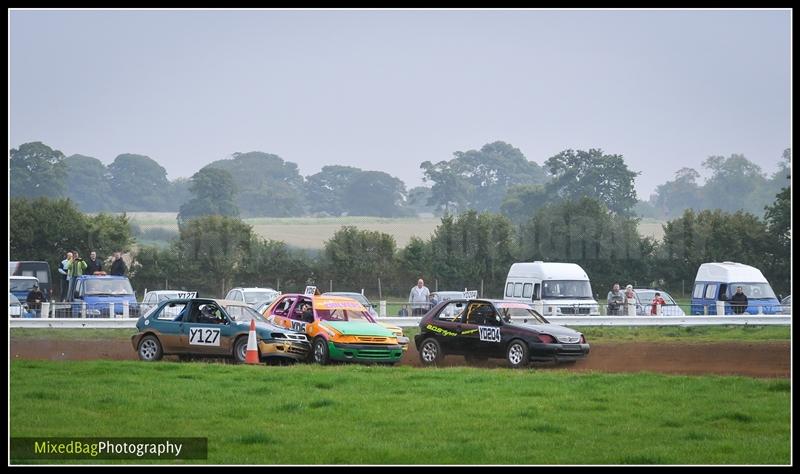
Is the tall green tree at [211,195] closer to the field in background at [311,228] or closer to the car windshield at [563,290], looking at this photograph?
the field in background at [311,228]

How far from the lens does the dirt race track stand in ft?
79.5

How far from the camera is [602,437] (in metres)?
15.3

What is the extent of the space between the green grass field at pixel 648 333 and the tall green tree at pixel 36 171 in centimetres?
7682

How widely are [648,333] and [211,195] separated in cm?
8458

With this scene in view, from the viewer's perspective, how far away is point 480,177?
16338 centimetres

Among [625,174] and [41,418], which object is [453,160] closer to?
[625,174]

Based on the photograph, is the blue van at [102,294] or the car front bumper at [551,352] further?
the blue van at [102,294]

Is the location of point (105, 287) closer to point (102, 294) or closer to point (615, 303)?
point (102, 294)

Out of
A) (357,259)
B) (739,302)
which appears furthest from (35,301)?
(357,259)

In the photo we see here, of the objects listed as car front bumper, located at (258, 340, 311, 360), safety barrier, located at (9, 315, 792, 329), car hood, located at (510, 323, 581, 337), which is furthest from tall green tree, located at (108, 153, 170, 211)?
car hood, located at (510, 323, 581, 337)

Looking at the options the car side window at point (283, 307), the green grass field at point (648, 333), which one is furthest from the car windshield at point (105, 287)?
the car side window at point (283, 307)

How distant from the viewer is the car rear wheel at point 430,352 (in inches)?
995

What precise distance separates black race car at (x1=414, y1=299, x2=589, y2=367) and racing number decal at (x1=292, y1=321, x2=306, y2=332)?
2431mm

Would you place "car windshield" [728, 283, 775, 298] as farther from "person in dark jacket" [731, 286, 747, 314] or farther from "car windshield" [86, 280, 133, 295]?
"car windshield" [86, 280, 133, 295]
